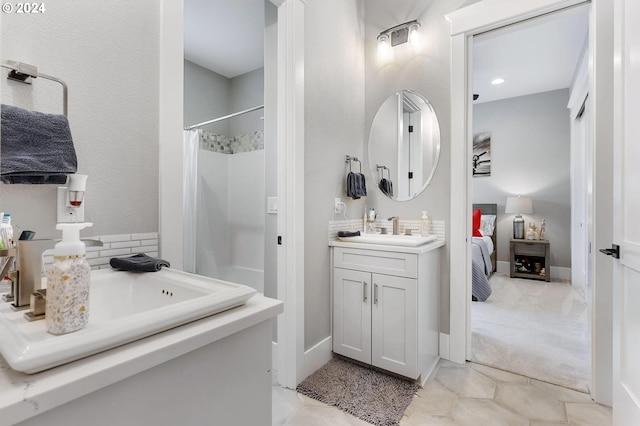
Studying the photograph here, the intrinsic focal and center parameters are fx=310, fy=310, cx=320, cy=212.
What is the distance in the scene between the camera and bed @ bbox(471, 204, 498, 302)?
3.45 meters

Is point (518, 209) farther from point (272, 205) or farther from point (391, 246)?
point (272, 205)

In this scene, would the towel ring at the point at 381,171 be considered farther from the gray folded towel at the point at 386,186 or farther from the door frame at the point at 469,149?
the door frame at the point at 469,149

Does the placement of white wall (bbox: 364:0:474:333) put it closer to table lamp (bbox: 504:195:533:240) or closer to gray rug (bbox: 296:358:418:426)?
gray rug (bbox: 296:358:418:426)

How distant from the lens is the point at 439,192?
232 centimetres

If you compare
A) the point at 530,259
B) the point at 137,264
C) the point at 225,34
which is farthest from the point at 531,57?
the point at 137,264

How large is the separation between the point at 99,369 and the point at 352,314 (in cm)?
178

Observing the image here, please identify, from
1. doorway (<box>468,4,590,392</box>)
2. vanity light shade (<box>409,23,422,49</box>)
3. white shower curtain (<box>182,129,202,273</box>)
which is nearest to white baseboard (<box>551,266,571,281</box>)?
doorway (<box>468,4,590,392</box>)

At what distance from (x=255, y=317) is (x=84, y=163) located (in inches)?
32.9

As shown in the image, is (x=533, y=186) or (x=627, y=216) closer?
(x=627, y=216)

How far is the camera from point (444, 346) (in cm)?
224

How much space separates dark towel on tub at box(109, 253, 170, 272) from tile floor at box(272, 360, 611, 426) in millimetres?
1110

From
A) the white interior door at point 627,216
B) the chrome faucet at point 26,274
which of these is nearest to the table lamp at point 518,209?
the white interior door at point 627,216

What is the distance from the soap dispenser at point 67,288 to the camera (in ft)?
1.80

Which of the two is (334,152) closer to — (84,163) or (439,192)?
(439,192)
